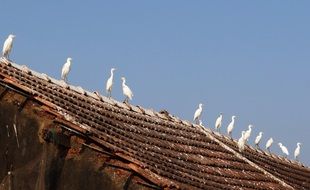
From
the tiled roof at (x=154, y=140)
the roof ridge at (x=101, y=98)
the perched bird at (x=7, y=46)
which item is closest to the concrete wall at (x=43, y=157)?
the tiled roof at (x=154, y=140)

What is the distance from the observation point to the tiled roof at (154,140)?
11.7 metres

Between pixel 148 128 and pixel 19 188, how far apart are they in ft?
15.0

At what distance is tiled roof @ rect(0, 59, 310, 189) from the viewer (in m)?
11.7

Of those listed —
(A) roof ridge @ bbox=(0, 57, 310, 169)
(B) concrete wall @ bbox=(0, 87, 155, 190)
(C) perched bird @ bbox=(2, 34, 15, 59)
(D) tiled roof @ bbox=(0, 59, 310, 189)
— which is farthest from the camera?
(C) perched bird @ bbox=(2, 34, 15, 59)

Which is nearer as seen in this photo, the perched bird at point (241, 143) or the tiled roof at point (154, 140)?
the tiled roof at point (154, 140)

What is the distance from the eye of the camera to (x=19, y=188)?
37.9 ft

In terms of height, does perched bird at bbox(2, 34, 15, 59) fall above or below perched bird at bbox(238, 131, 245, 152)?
below

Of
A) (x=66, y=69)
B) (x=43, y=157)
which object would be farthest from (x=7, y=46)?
(x=43, y=157)

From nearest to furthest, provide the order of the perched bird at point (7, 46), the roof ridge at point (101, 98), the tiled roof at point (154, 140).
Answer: the tiled roof at point (154, 140), the roof ridge at point (101, 98), the perched bird at point (7, 46)

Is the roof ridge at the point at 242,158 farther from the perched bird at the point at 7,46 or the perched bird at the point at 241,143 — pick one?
the perched bird at the point at 7,46

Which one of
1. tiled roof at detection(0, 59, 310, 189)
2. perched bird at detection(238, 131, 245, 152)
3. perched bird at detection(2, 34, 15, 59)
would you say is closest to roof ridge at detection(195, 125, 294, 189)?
tiled roof at detection(0, 59, 310, 189)

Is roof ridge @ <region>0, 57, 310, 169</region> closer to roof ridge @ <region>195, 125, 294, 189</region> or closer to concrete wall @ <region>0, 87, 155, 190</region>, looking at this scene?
roof ridge @ <region>195, 125, 294, 189</region>

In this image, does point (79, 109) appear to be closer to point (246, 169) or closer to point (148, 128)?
point (148, 128)

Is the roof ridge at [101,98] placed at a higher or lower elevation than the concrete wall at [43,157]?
higher
